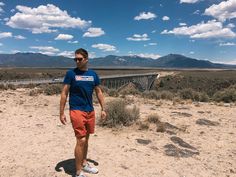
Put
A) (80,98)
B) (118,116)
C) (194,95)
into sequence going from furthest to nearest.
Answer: (194,95), (118,116), (80,98)

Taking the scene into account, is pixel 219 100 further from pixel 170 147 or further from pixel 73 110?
→ pixel 73 110

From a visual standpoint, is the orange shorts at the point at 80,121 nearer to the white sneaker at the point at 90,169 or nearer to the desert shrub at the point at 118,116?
the white sneaker at the point at 90,169

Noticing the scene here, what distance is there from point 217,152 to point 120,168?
2666 millimetres

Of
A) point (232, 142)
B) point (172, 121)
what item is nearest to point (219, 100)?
point (172, 121)

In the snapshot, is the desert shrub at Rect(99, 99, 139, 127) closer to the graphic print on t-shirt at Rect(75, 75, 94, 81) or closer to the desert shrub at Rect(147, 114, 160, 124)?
the desert shrub at Rect(147, 114, 160, 124)

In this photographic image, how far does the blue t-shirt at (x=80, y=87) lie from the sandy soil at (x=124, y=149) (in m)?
1.30

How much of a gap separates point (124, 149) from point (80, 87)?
266 cm

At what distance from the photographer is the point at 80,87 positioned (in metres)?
4.92

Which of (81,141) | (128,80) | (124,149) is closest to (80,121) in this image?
(81,141)

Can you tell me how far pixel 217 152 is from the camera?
721 centimetres

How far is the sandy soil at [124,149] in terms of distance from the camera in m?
5.77

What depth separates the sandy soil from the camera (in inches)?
227

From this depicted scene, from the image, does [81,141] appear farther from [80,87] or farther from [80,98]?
[80,87]

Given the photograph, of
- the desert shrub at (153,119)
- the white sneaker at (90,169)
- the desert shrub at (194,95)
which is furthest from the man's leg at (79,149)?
the desert shrub at (194,95)
